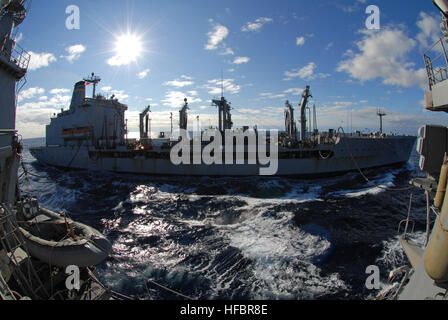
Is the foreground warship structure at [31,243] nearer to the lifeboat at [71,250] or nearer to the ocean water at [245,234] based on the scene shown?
the lifeboat at [71,250]

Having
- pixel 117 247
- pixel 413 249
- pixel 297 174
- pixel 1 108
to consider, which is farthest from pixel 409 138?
pixel 1 108

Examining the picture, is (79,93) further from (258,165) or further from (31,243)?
(31,243)

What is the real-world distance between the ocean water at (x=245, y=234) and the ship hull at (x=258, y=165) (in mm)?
3295

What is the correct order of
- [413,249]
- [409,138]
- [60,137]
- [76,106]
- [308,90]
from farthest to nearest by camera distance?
[60,137] → [76,106] → [409,138] → [308,90] → [413,249]

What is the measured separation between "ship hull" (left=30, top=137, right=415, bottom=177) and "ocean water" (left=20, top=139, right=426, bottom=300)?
3.29m

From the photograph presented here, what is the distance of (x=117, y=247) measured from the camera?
9805mm

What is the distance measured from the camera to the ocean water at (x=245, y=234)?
7.30 meters

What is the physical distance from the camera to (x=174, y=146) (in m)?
28.7

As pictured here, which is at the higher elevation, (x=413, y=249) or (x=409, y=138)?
(x=409, y=138)

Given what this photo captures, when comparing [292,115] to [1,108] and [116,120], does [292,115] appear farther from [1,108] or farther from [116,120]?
[1,108]

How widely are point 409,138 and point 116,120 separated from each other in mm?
46844

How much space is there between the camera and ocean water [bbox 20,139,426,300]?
287 inches

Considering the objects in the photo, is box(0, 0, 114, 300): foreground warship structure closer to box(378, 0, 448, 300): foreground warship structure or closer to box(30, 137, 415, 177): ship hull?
box(378, 0, 448, 300): foreground warship structure

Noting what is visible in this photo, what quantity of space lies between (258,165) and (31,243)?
2270 centimetres
